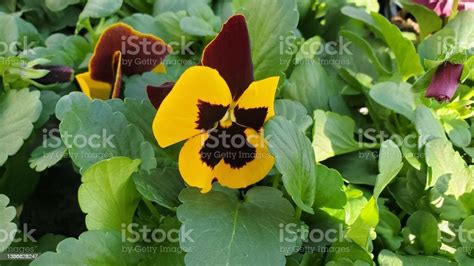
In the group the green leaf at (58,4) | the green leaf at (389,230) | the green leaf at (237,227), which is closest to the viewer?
the green leaf at (237,227)

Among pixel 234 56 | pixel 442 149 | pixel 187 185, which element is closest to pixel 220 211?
pixel 187 185

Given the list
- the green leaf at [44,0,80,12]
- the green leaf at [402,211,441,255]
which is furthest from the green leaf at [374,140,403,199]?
the green leaf at [44,0,80,12]

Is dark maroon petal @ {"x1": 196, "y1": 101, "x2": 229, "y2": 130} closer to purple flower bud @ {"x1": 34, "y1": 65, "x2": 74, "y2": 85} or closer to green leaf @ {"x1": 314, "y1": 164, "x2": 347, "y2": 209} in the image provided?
green leaf @ {"x1": 314, "y1": 164, "x2": 347, "y2": 209}

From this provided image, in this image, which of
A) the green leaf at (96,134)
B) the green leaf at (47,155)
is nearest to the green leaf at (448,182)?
the green leaf at (96,134)

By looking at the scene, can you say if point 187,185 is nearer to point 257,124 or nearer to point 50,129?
point 257,124

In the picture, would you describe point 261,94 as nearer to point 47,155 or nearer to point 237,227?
point 237,227

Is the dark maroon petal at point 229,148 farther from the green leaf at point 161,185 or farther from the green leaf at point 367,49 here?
the green leaf at point 367,49
